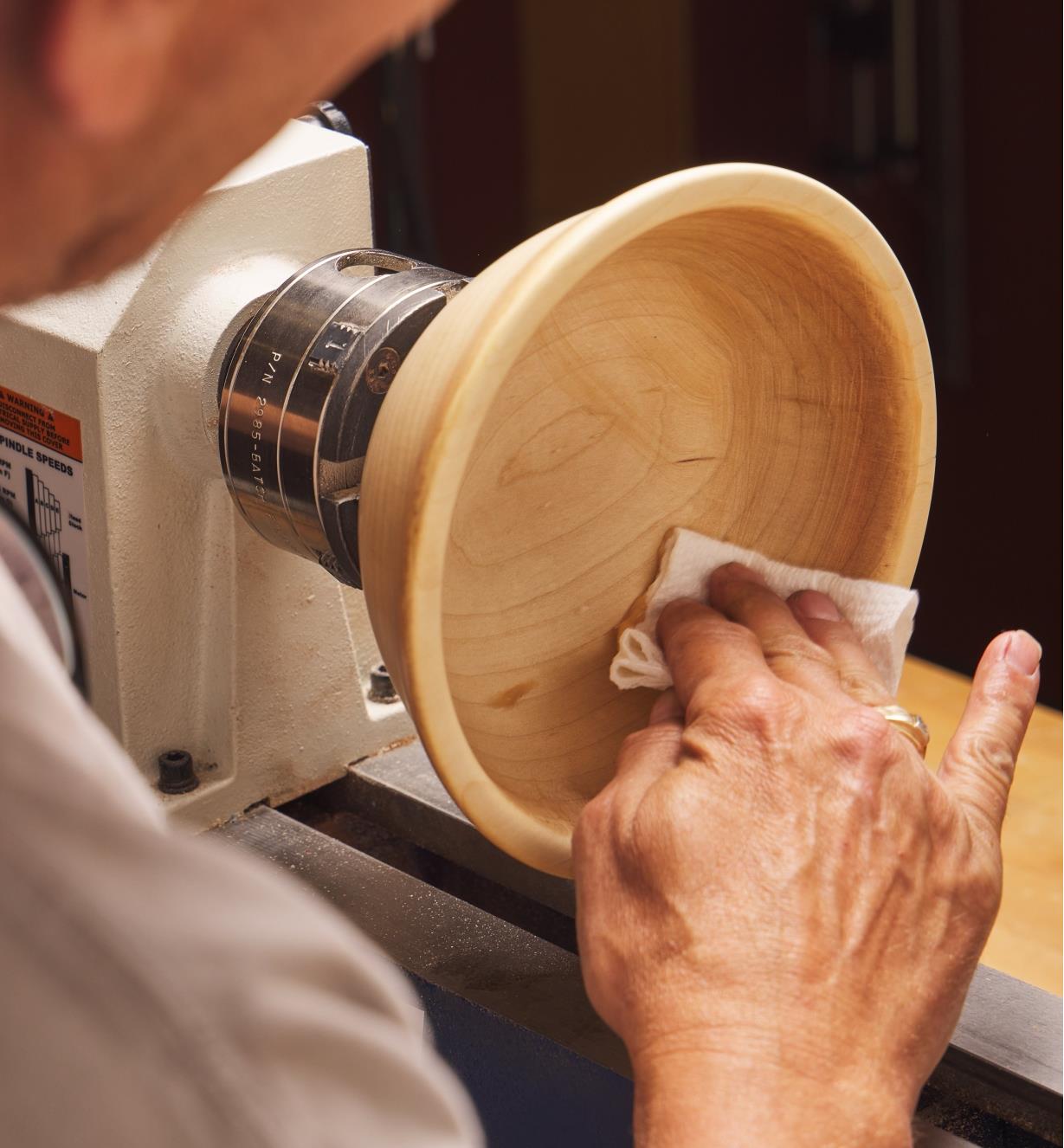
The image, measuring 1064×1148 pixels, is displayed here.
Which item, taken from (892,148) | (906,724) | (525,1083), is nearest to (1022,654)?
(906,724)

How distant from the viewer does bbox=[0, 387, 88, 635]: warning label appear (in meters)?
0.85

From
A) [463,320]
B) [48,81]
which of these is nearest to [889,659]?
[463,320]

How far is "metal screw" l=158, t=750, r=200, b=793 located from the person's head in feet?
1.65

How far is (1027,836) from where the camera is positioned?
1.05 m

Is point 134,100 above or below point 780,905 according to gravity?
above

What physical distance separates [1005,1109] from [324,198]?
599 mm

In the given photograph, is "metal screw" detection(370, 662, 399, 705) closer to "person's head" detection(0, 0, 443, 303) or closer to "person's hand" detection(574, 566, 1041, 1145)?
"person's hand" detection(574, 566, 1041, 1145)

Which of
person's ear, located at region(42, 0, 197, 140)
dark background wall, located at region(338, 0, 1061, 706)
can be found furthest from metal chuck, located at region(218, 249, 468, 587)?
dark background wall, located at region(338, 0, 1061, 706)

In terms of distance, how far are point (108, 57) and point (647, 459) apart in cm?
47

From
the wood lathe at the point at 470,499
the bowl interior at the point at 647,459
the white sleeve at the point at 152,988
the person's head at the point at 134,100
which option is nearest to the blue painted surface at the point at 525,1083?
the wood lathe at the point at 470,499

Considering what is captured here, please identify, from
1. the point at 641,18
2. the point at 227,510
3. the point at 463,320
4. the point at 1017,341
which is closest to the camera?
the point at 463,320

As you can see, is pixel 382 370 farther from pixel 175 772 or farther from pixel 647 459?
pixel 175 772

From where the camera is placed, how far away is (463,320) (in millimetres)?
613

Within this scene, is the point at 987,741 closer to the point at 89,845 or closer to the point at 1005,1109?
the point at 1005,1109
